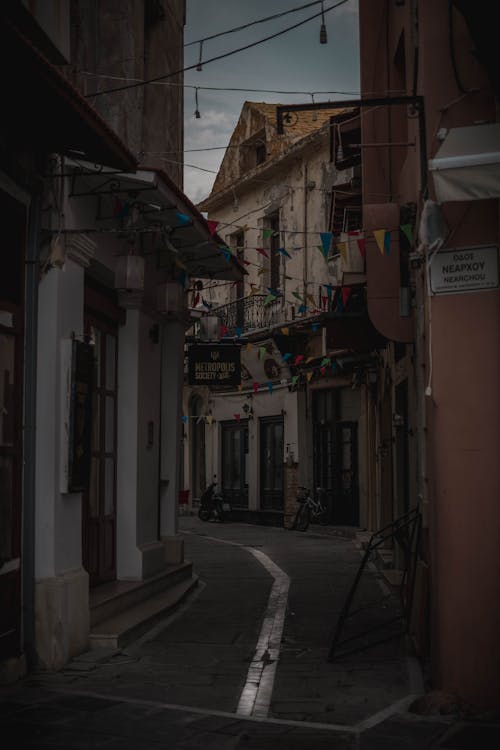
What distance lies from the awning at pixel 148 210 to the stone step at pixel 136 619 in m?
3.55

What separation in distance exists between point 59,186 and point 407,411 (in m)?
5.80

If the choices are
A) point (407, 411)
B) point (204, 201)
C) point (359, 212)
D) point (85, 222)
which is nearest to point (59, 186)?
point (85, 222)

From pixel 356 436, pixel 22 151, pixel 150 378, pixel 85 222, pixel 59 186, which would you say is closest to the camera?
pixel 22 151

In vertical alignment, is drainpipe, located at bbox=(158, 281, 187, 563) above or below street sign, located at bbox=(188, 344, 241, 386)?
below

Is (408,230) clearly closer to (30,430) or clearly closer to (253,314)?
(30,430)

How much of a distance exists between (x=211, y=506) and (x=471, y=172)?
2227cm

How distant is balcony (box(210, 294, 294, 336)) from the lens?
2623 cm

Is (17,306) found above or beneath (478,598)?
above

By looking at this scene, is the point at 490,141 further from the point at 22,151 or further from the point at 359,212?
the point at 359,212

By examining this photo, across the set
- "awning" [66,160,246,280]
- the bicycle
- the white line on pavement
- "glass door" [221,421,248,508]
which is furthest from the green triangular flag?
"glass door" [221,421,248,508]

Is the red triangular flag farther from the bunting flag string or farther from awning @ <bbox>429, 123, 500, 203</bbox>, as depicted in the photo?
awning @ <bbox>429, 123, 500, 203</bbox>

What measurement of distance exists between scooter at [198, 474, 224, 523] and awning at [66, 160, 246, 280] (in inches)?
619

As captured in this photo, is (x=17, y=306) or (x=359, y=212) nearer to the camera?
(x=17, y=306)

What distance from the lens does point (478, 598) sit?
6629 millimetres
